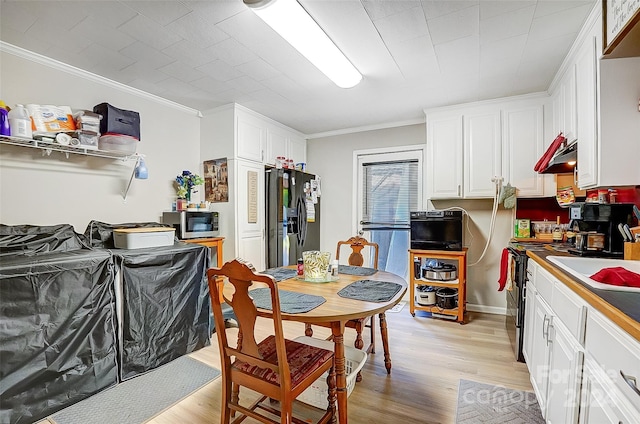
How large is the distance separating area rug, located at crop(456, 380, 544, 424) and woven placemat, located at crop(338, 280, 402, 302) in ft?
2.68

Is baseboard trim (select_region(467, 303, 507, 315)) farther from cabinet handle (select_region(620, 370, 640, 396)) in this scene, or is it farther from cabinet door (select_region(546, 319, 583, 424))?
cabinet handle (select_region(620, 370, 640, 396))

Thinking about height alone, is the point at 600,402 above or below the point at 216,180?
below

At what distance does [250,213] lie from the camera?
3518 millimetres

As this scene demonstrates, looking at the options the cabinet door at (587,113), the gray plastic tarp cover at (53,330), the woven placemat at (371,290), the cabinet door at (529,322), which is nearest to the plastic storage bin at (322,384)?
the woven placemat at (371,290)

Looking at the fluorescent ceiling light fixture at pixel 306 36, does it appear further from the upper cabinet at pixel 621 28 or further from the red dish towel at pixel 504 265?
the red dish towel at pixel 504 265

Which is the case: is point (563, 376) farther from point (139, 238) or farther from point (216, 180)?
point (216, 180)

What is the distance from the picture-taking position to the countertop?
2.68 feet

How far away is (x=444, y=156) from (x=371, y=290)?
2.33m

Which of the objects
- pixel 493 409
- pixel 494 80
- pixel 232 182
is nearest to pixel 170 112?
pixel 232 182

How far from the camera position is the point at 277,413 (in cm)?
151

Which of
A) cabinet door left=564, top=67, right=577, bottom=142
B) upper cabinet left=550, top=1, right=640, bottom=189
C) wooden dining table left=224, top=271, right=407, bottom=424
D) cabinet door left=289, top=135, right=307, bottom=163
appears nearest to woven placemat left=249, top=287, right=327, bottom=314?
wooden dining table left=224, top=271, right=407, bottom=424

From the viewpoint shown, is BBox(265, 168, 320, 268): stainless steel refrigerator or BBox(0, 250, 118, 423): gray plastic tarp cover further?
BBox(265, 168, 320, 268): stainless steel refrigerator

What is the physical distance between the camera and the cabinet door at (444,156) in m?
3.38

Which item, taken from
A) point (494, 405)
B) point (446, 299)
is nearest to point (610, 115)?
point (494, 405)
